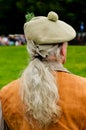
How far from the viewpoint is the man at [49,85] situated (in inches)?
122

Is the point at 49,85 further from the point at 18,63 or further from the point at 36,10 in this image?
the point at 36,10

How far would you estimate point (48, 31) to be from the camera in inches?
123

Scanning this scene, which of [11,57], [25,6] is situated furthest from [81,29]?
[11,57]

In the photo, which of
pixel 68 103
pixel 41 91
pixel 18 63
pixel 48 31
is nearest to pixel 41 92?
pixel 41 91

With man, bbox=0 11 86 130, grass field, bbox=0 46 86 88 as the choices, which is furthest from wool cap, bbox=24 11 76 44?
grass field, bbox=0 46 86 88

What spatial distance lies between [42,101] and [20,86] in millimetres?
151

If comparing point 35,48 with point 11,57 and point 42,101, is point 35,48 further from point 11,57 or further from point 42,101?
point 11,57

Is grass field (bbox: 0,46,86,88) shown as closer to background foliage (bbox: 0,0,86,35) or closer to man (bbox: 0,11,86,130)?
man (bbox: 0,11,86,130)

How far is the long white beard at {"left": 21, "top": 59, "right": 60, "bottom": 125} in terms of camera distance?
3096 millimetres

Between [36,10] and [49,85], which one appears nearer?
[49,85]

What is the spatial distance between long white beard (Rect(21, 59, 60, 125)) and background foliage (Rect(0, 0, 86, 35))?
39.7 metres

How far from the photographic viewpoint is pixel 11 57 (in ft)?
58.5

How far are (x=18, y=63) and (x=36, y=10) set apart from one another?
28.0 m

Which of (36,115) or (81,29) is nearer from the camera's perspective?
(36,115)
